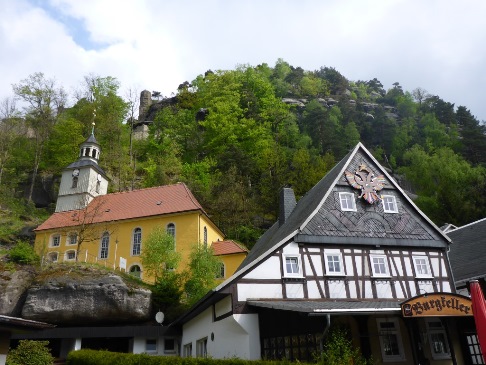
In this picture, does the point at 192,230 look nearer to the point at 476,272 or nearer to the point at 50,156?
the point at 476,272

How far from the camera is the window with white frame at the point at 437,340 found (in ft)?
52.4

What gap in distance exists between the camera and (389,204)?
63.4 ft

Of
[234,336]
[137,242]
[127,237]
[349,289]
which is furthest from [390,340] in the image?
[127,237]

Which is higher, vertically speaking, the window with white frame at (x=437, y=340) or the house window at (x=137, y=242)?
the house window at (x=137, y=242)

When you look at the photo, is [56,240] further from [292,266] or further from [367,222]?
[367,222]

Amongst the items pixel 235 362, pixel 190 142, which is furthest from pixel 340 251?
pixel 190 142

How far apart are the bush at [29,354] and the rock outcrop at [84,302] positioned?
474 centimetres

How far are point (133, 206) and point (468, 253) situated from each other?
2329 cm

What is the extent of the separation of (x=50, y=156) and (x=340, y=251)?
41523 mm

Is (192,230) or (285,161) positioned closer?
(192,230)

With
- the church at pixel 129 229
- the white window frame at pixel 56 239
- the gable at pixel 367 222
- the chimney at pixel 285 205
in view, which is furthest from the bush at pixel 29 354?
the white window frame at pixel 56 239

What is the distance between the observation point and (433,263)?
18375mm

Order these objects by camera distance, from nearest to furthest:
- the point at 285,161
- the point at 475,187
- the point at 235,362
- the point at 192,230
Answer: the point at 235,362 < the point at 192,230 < the point at 475,187 < the point at 285,161

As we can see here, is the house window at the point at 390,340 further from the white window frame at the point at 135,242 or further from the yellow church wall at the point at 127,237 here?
the white window frame at the point at 135,242
